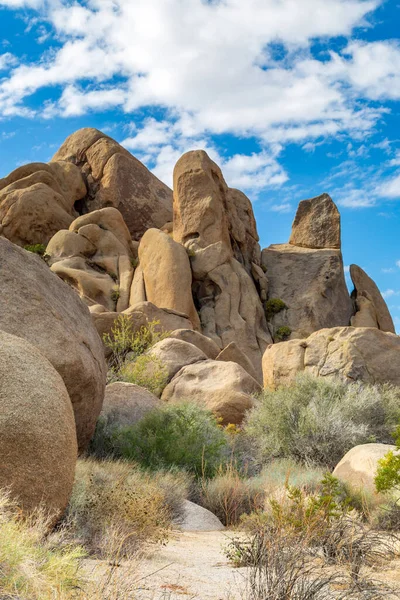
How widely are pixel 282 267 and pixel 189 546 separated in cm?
3714

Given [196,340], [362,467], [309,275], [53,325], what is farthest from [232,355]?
[309,275]

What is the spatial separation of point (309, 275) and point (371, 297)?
183 inches

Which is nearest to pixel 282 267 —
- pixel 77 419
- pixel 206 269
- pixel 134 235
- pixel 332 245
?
pixel 332 245

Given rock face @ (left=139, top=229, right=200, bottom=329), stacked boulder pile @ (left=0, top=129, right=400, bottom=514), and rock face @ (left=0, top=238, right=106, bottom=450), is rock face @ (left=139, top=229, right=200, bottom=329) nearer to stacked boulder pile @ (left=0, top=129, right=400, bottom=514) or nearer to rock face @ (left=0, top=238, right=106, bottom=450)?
stacked boulder pile @ (left=0, top=129, right=400, bottom=514)

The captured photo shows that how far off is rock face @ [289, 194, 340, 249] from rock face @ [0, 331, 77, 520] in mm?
39570

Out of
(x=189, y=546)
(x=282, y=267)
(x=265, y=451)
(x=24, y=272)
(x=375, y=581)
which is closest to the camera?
(x=375, y=581)

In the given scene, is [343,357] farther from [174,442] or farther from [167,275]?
[167,275]

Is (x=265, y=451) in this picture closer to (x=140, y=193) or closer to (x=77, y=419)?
(x=77, y=419)

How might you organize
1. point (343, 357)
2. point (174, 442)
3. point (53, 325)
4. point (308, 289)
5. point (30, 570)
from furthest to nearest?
point (308, 289), point (343, 357), point (174, 442), point (53, 325), point (30, 570)

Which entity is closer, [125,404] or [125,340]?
[125,404]

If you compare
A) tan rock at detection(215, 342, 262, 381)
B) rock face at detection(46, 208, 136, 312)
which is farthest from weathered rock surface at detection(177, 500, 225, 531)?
rock face at detection(46, 208, 136, 312)

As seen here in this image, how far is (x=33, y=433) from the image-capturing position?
558 cm

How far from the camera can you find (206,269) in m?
37.8

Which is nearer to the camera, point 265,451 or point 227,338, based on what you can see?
point 265,451
